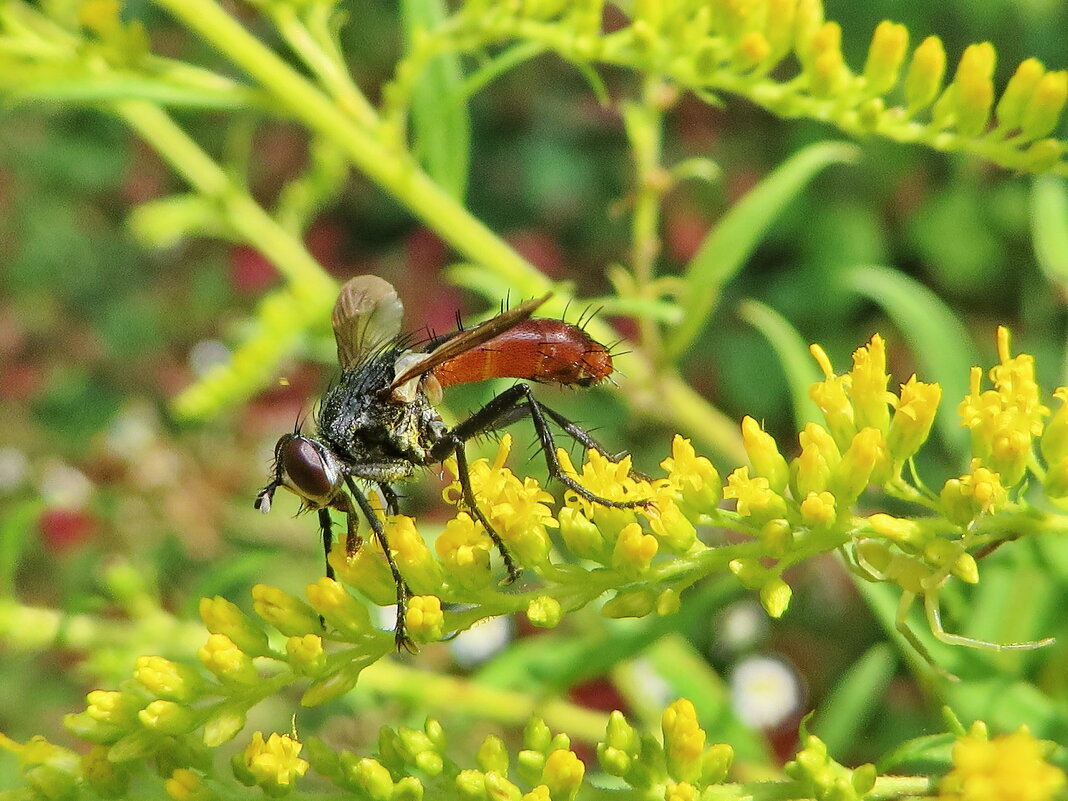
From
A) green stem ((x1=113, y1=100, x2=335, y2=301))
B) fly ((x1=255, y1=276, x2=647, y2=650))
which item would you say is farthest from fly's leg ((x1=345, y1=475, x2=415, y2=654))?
green stem ((x1=113, y1=100, x2=335, y2=301))

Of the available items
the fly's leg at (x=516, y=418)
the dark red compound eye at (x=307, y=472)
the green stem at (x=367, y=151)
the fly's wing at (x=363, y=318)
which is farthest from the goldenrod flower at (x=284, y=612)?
the green stem at (x=367, y=151)

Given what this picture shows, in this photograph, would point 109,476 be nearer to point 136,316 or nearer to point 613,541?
point 136,316

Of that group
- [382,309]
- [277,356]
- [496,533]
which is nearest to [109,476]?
[277,356]

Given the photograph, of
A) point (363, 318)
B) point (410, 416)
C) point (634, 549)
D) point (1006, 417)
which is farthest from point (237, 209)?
point (1006, 417)

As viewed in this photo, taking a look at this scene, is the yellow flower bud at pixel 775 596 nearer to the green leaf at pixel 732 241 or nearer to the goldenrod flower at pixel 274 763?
the goldenrod flower at pixel 274 763

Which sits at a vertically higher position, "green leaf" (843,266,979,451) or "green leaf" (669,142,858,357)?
Result: "green leaf" (669,142,858,357)

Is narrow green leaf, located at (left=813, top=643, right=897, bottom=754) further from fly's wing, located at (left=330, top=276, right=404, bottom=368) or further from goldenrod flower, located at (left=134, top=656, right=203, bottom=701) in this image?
goldenrod flower, located at (left=134, top=656, right=203, bottom=701)
